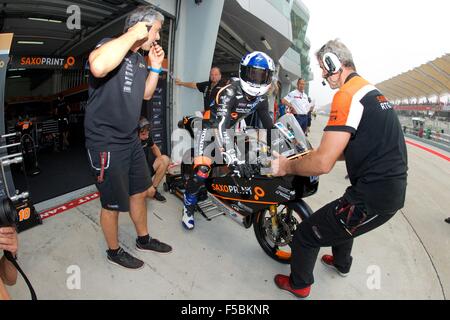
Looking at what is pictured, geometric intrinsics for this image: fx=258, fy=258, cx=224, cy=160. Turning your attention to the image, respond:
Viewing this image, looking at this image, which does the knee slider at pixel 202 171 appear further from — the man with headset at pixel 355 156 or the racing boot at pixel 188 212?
the man with headset at pixel 355 156

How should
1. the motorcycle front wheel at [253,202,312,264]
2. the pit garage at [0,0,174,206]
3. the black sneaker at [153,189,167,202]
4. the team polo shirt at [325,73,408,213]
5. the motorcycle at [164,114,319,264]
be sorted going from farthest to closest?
the pit garage at [0,0,174,206] → the black sneaker at [153,189,167,202] → the motorcycle front wheel at [253,202,312,264] → the motorcycle at [164,114,319,264] → the team polo shirt at [325,73,408,213]

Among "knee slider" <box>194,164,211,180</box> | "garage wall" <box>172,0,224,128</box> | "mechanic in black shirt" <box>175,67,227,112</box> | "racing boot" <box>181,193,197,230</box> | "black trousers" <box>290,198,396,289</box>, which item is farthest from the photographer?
"garage wall" <box>172,0,224,128</box>

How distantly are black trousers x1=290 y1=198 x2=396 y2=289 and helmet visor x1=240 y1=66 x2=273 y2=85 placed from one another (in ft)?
4.50

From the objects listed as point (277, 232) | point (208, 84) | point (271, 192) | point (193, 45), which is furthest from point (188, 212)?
point (193, 45)

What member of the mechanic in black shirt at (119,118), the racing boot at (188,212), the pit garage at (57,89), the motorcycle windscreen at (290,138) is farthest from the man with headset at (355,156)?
the pit garage at (57,89)

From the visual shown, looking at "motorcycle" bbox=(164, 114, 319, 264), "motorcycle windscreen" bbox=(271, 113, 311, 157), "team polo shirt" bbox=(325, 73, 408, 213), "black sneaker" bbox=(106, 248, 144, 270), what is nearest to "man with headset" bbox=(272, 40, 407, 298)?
"team polo shirt" bbox=(325, 73, 408, 213)

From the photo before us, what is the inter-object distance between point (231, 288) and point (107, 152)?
1537 millimetres

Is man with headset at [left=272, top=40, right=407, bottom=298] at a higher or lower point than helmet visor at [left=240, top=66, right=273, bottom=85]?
lower

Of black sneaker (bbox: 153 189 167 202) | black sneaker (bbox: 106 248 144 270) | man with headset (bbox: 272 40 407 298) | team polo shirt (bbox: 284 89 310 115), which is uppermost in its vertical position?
team polo shirt (bbox: 284 89 310 115)

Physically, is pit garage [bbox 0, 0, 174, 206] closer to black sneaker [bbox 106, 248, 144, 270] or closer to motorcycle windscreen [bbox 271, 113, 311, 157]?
black sneaker [bbox 106, 248, 144, 270]

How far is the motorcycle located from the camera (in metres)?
2.16

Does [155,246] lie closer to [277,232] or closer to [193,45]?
[277,232]

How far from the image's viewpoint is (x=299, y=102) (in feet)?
22.1
